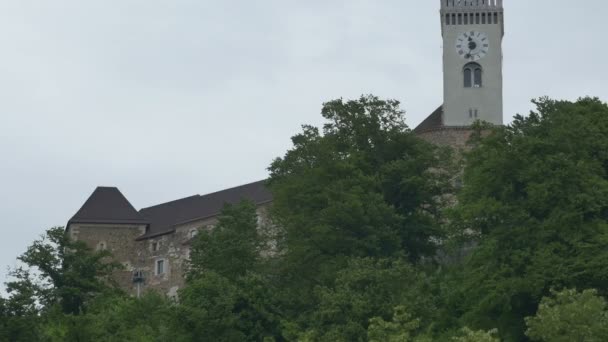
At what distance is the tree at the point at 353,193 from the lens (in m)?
67.9

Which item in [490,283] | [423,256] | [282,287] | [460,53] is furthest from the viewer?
[460,53]

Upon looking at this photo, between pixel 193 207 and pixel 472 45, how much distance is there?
27200 millimetres

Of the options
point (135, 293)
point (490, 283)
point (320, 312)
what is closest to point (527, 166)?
point (490, 283)

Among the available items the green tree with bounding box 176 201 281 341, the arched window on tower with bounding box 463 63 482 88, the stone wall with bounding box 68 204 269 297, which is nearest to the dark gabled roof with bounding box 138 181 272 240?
the stone wall with bounding box 68 204 269 297

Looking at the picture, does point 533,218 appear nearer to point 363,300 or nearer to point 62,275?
point 363,300

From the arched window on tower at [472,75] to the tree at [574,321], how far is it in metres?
47.9

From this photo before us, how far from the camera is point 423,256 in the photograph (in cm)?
7238

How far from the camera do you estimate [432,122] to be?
9600cm

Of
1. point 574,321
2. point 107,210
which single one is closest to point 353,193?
point 574,321

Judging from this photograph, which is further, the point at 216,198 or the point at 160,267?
the point at 216,198

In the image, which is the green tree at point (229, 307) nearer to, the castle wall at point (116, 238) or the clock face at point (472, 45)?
the clock face at point (472, 45)

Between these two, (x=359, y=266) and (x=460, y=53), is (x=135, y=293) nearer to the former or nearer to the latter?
(x=460, y=53)

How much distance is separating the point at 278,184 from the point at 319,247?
8.76 meters

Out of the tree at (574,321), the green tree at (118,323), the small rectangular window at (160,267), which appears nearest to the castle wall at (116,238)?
the small rectangular window at (160,267)
